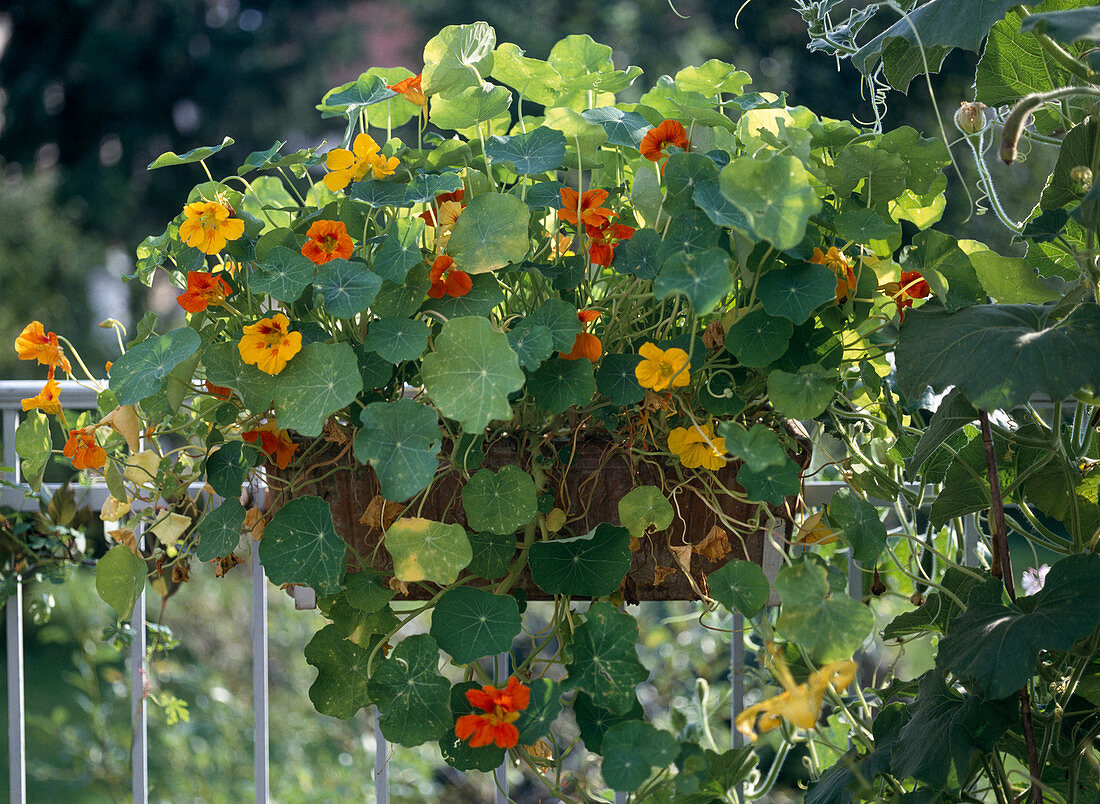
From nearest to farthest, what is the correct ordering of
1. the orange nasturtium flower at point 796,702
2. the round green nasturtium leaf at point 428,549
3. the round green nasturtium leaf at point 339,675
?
the orange nasturtium flower at point 796,702, the round green nasturtium leaf at point 428,549, the round green nasturtium leaf at point 339,675

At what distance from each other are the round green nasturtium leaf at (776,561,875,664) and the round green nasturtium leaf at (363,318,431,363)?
323mm

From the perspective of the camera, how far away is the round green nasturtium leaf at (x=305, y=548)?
683 millimetres

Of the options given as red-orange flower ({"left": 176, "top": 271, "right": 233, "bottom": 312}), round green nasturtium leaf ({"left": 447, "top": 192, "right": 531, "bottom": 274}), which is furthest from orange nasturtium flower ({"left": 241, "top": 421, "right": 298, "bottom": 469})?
round green nasturtium leaf ({"left": 447, "top": 192, "right": 531, "bottom": 274})

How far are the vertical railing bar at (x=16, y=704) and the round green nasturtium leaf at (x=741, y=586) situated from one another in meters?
0.97

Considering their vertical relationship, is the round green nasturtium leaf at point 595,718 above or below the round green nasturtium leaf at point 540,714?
below

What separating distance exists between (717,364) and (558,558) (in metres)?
0.21

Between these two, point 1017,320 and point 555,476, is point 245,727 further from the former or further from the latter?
point 1017,320

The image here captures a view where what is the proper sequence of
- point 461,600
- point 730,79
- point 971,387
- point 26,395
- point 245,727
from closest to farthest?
point 971,387 → point 461,600 → point 730,79 → point 26,395 → point 245,727

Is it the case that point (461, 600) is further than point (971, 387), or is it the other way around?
point (461, 600)

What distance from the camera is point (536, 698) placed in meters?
0.70

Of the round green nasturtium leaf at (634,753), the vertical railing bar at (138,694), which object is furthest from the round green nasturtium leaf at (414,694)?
the vertical railing bar at (138,694)

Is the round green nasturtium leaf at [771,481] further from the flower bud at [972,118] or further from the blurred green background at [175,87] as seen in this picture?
the blurred green background at [175,87]

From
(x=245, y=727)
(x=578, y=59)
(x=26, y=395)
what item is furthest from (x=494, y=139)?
(x=245, y=727)

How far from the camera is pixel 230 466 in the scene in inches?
29.7
